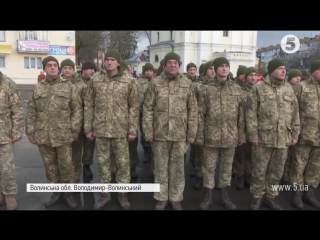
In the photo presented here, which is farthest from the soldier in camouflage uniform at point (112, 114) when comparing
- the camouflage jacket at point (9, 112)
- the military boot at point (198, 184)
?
the military boot at point (198, 184)

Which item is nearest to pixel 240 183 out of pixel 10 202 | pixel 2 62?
pixel 10 202

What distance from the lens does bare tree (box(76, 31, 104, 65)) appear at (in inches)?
1400

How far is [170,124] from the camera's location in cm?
399

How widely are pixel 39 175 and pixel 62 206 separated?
1.46 metres

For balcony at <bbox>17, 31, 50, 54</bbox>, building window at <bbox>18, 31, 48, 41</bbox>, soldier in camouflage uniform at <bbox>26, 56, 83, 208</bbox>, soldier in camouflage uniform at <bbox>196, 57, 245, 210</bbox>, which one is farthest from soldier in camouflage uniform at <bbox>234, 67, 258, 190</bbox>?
building window at <bbox>18, 31, 48, 41</bbox>

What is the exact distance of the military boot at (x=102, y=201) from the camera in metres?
4.16

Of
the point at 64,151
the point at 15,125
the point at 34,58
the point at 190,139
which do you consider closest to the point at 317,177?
the point at 190,139

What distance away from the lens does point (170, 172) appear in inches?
163

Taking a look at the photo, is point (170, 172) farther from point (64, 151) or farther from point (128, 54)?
point (128, 54)

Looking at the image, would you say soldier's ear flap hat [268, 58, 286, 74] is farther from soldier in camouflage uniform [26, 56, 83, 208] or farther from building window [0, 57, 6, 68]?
building window [0, 57, 6, 68]

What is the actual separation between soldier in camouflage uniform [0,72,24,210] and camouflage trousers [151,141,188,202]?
1.86 meters

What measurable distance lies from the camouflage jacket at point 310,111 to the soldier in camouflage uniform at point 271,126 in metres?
0.22

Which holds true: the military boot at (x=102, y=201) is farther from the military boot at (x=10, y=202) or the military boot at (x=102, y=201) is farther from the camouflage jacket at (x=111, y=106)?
the military boot at (x=10, y=202)

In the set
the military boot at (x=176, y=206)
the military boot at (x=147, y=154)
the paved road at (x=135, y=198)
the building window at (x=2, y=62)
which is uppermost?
the building window at (x=2, y=62)
